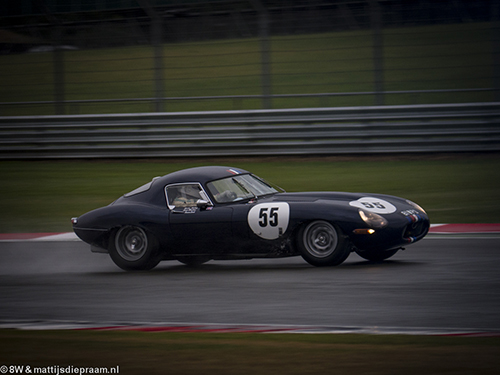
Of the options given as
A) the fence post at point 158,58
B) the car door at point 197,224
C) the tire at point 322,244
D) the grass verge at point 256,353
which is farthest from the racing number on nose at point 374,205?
the fence post at point 158,58

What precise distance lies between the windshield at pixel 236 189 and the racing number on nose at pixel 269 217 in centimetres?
50

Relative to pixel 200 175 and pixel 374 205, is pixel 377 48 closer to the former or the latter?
pixel 200 175

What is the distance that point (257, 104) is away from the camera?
1734 centimetres

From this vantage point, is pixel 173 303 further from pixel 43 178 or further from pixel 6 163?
pixel 6 163

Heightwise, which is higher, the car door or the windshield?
the windshield

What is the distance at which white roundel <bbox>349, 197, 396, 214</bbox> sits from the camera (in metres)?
8.08

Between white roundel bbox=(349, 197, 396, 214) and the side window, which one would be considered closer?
white roundel bbox=(349, 197, 396, 214)

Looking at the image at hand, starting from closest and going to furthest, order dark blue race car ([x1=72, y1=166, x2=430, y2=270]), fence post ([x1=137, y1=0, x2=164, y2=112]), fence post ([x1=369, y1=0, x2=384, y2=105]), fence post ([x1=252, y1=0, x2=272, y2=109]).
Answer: dark blue race car ([x1=72, y1=166, x2=430, y2=270]) → fence post ([x1=369, y1=0, x2=384, y2=105]) → fence post ([x1=252, y1=0, x2=272, y2=109]) → fence post ([x1=137, y1=0, x2=164, y2=112])

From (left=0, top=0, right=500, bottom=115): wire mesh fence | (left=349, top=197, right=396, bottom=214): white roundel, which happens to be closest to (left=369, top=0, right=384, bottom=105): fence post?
(left=0, top=0, right=500, bottom=115): wire mesh fence

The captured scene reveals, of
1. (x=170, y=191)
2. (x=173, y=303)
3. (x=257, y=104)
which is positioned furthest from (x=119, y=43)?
(x=173, y=303)

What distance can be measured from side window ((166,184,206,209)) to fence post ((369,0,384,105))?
789cm

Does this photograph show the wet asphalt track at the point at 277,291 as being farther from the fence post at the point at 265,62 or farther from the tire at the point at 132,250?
the fence post at the point at 265,62

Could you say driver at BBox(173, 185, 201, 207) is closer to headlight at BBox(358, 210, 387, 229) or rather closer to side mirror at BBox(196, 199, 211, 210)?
side mirror at BBox(196, 199, 211, 210)

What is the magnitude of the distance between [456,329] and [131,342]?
2.31 metres
